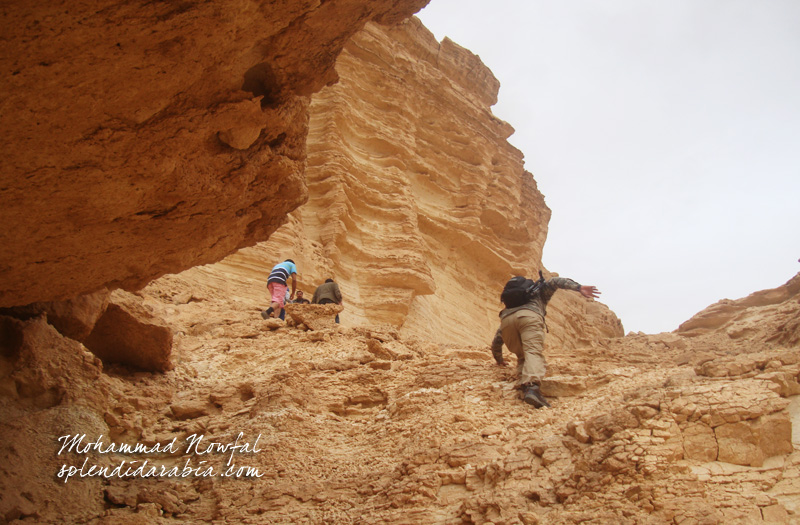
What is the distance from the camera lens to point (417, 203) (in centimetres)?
1672

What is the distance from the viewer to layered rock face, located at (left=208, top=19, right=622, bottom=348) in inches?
542

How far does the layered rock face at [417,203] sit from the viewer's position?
13.8 meters

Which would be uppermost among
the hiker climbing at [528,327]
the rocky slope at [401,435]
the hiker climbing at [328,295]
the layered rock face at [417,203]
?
the layered rock face at [417,203]

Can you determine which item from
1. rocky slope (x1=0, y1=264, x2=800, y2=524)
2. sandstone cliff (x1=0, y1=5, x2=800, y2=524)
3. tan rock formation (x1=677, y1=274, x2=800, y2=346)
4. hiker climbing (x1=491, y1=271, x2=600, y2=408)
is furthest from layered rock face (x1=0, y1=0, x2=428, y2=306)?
tan rock formation (x1=677, y1=274, x2=800, y2=346)

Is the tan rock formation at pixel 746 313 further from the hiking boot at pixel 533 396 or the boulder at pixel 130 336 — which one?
the boulder at pixel 130 336

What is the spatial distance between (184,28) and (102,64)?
0.50 metres

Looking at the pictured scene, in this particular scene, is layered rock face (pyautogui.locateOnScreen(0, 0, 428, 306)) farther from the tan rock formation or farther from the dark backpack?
the tan rock formation

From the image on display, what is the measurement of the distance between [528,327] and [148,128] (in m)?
4.17

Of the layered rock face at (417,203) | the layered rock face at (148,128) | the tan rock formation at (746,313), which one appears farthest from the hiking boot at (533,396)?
the layered rock face at (417,203)

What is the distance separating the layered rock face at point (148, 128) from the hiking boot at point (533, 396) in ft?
9.18

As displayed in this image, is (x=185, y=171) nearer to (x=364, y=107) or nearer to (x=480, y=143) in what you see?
(x=364, y=107)

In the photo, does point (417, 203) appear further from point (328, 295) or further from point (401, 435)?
point (401, 435)

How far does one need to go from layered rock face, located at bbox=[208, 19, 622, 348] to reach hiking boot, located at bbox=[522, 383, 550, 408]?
22.0 ft

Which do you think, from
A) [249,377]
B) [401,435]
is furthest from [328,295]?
[401,435]
